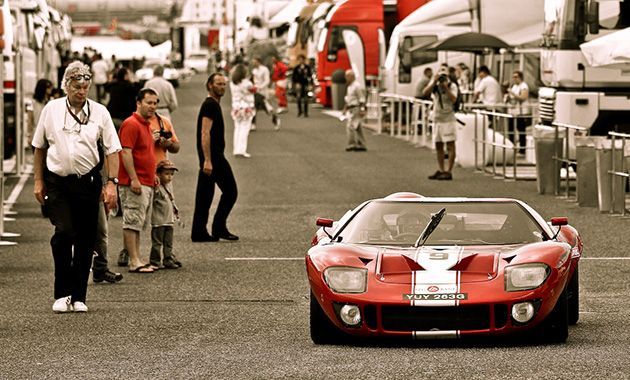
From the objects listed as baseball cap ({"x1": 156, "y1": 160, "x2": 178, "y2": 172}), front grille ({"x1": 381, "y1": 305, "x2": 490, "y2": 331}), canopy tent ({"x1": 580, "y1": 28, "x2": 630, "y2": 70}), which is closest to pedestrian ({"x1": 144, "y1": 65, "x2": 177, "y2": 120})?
canopy tent ({"x1": 580, "y1": 28, "x2": 630, "y2": 70})

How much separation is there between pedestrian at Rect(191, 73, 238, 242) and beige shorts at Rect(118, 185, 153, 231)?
255 cm

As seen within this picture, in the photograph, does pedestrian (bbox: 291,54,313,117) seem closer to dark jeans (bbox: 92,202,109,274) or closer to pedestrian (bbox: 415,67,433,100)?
pedestrian (bbox: 415,67,433,100)

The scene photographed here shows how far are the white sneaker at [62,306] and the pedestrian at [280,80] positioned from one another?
38.3 m

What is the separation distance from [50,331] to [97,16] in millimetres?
158461

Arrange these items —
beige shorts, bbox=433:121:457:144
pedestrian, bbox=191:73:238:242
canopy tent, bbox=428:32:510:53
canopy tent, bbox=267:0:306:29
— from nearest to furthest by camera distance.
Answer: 1. pedestrian, bbox=191:73:238:242
2. beige shorts, bbox=433:121:457:144
3. canopy tent, bbox=428:32:510:53
4. canopy tent, bbox=267:0:306:29

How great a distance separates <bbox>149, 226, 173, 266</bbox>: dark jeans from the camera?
1520 cm

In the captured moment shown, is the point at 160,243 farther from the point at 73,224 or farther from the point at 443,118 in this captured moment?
A: the point at 443,118

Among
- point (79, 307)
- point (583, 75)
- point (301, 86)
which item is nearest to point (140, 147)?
point (79, 307)

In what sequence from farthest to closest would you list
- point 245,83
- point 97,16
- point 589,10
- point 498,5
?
point 97,16, point 498,5, point 245,83, point 589,10

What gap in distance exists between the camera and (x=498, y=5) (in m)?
38.5

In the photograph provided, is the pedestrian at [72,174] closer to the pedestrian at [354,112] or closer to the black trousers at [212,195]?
the black trousers at [212,195]

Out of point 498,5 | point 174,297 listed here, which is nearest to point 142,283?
point 174,297

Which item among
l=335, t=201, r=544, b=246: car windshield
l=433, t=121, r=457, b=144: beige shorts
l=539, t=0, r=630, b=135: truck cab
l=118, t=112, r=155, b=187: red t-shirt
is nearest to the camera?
l=335, t=201, r=544, b=246: car windshield

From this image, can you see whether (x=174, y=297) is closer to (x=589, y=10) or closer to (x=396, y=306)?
(x=396, y=306)
